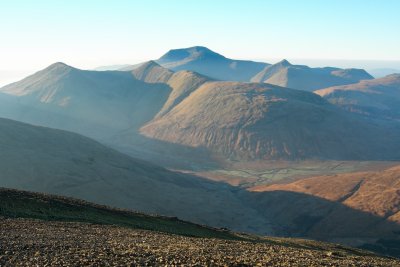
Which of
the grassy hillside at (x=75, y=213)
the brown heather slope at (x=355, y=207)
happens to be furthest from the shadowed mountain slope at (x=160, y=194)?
the grassy hillside at (x=75, y=213)

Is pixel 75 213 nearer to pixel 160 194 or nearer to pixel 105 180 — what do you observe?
pixel 105 180

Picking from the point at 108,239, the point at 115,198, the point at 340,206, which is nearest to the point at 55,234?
the point at 108,239

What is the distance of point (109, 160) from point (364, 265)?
447 feet

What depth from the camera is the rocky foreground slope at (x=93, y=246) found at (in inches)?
878

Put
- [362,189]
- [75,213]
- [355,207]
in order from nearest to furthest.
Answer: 1. [75,213]
2. [355,207]
3. [362,189]

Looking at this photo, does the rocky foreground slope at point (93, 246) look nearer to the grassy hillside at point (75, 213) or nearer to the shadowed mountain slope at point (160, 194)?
the grassy hillside at point (75, 213)

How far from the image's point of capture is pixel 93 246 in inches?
1037

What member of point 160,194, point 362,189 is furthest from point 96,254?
point 362,189

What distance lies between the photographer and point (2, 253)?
22672 mm

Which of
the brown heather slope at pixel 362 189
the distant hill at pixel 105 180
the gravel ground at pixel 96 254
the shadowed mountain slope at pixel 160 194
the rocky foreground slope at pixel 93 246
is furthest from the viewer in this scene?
the brown heather slope at pixel 362 189

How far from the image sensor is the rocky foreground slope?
22.3 m

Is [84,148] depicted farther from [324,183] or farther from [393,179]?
[393,179]

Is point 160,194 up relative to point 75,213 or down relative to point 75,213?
down

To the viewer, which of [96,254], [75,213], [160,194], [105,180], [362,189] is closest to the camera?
[96,254]
